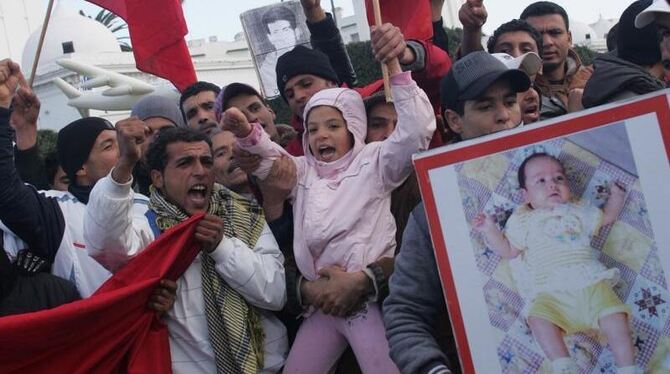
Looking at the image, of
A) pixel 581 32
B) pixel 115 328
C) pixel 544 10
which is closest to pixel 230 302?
pixel 115 328

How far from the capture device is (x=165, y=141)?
387 centimetres

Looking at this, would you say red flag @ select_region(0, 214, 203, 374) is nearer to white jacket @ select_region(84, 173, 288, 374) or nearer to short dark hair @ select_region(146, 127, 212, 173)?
white jacket @ select_region(84, 173, 288, 374)

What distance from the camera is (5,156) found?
3.50 meters

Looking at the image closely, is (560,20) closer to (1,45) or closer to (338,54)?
(338,54)

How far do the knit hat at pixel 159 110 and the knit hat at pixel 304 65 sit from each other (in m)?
0.76

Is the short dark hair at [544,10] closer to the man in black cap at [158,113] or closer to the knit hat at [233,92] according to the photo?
the knit hat at [233,92]

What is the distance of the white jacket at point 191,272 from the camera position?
3426mm

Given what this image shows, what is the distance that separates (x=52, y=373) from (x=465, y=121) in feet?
5.37

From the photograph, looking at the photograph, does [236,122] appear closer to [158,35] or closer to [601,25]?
[158,35]

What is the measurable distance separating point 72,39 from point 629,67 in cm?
3216

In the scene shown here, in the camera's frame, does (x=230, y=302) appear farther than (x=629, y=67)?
Yes

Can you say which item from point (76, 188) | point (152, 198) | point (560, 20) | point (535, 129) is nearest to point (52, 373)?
point (152, 198)

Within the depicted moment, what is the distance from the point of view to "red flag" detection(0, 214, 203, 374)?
130 inches

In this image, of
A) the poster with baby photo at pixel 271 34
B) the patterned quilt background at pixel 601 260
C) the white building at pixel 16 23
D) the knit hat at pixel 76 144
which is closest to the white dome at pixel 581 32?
the white building at pixel 16 23
